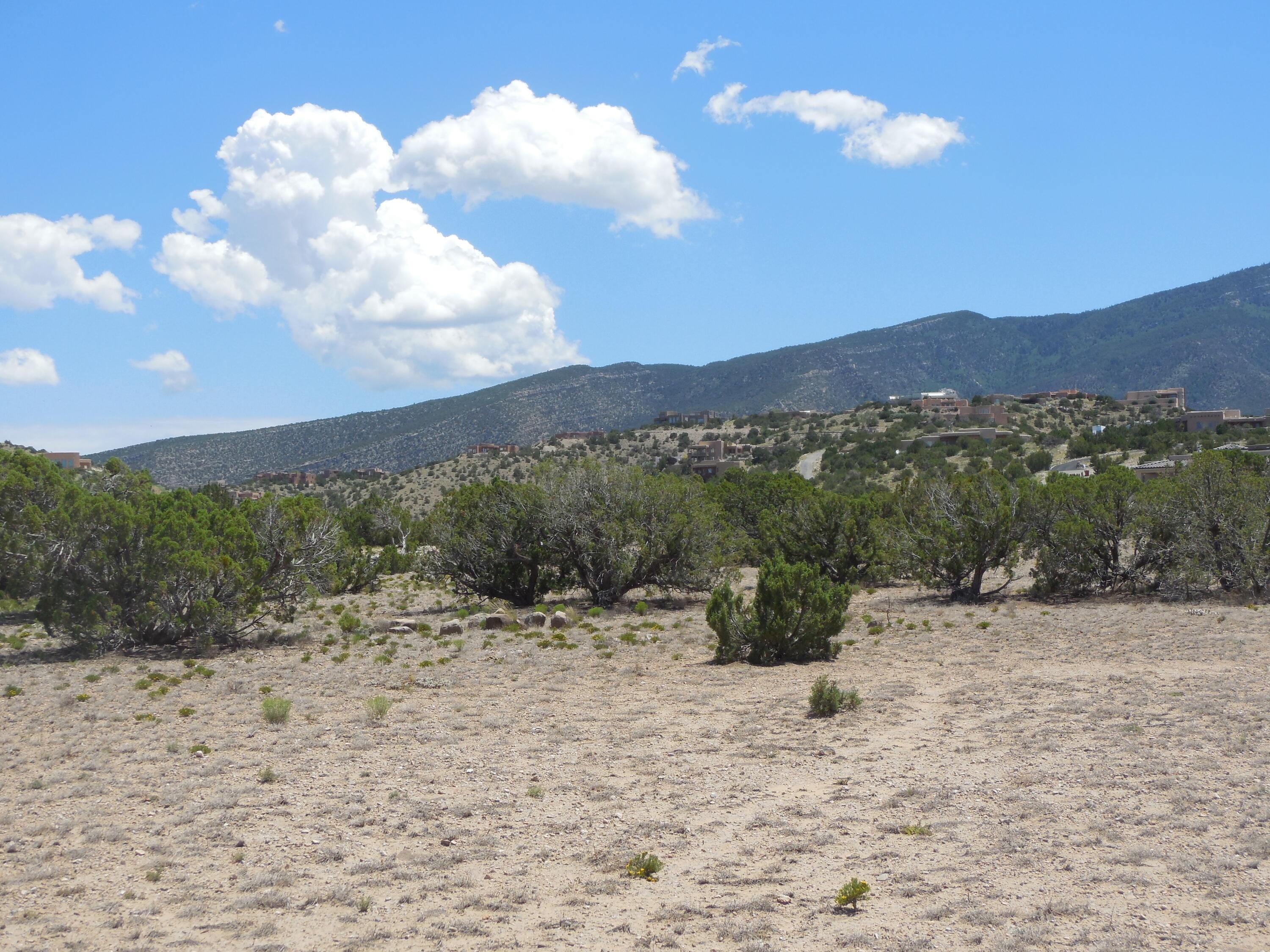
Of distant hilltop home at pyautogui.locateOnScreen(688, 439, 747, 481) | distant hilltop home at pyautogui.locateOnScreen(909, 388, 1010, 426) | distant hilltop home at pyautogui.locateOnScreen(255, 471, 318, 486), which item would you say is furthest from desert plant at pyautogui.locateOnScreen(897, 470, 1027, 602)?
distant hilltop home at pyautogui.locateOnScreen(255, 471, 318, 486)

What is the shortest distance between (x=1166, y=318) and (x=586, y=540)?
474ft

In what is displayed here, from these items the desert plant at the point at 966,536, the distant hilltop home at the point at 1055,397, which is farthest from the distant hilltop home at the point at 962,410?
the desert plant at the point at 966,536

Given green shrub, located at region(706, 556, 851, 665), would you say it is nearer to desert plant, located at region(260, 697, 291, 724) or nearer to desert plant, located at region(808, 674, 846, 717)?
desert plant, located at region(808, 674, 846, 717)

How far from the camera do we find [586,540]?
25.0 metres

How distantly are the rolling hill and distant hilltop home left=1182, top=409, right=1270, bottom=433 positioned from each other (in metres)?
42.1

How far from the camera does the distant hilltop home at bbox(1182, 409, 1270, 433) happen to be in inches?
2785

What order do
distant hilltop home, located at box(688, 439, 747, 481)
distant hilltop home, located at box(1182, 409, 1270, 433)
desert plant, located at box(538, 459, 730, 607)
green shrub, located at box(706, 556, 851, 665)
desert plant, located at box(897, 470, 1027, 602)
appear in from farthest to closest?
distant hilltop home, located at box(688, 439, 747, 481) → distant hilltop home, located at box(1182, 409, 1270, 433) → desert plant, located at box(897, 470, 1027, 602) → desert plant, located at box(538, 459, 730, 607) → green shrub, located at box(706, 556, 851, 665)

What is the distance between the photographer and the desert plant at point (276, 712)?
12578mm

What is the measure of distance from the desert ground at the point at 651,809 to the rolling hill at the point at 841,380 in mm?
95754

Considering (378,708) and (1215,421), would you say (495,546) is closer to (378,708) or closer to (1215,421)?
(378,708)

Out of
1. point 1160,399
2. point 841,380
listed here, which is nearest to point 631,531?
point 1160,399

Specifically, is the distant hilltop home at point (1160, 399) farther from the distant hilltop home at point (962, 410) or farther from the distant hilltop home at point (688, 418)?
the distant hilltop home at point (688, 418)

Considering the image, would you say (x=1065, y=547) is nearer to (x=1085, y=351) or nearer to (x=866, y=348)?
(x=866, y=348)

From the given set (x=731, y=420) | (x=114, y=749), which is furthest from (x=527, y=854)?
(x=731, y=420)
